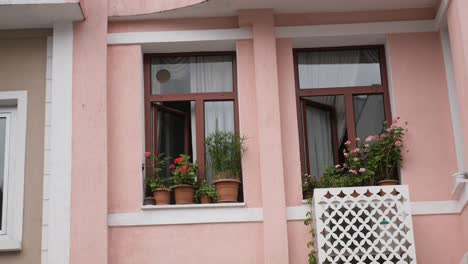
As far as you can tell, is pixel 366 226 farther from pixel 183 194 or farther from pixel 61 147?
pixel 61 147

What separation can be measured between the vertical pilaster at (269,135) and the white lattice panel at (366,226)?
568 mm

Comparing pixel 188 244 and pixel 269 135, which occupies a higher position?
pixel 269 135

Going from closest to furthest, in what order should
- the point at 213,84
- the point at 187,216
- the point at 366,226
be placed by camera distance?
1. the point at 366,226
2. the point at 187,216
3. the point at 213,84

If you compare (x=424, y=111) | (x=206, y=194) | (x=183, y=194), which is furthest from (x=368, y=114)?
(x=183, y=194)

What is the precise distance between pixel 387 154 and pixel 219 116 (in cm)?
224

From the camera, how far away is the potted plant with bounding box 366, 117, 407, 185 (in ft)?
36.5

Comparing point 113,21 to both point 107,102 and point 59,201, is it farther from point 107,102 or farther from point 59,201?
point 59,201

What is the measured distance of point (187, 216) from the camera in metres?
11.0

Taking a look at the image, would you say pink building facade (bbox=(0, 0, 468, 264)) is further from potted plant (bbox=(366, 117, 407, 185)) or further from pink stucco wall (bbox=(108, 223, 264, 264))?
potted plant (bbox=(366, 117, 407, 185))

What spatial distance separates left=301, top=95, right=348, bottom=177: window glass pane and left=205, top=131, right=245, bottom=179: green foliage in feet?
2.92

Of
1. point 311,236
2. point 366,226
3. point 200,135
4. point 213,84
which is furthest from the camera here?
point 213,84

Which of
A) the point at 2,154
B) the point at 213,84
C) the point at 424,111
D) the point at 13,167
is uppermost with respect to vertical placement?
the point at 213,84

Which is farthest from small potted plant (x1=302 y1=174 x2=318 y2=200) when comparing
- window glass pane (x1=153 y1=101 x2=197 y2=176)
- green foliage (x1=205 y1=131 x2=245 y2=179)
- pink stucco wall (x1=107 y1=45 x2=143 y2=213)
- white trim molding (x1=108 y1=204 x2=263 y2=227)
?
pink stucco wall (x1=107 y1=45 x2=143 y2=213)

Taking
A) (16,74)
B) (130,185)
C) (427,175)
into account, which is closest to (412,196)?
(427,175)
